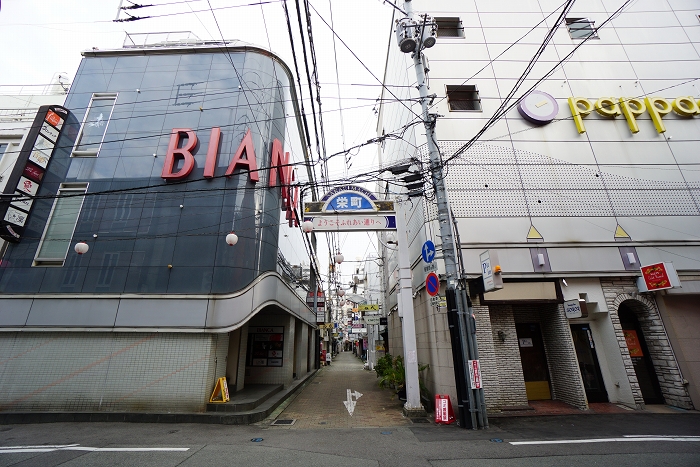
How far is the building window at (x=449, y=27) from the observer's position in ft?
46.1

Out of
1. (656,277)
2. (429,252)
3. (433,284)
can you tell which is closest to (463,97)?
(429,252)

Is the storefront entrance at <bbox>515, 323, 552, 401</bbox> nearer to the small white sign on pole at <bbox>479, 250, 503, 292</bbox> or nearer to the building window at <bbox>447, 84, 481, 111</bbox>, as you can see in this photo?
the small white sign on pole at <bbox>479, 250, 503, 292</bbox>

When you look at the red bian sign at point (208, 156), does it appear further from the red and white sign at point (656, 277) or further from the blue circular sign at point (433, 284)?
the red and white sign at point (656, 277)

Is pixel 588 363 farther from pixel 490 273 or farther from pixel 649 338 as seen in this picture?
pixel 490 273

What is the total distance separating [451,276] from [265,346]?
11.5 m

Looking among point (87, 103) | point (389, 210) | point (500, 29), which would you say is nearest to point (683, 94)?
point (500, 29)

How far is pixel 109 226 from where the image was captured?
10.9 m

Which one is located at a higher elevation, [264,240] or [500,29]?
[500,29]

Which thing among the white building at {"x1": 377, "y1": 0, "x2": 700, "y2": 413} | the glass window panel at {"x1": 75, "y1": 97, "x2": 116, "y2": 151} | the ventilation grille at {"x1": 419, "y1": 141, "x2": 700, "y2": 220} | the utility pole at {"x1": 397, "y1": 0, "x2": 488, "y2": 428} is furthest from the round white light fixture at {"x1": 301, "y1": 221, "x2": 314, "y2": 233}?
the glass window panel at {"x1": 75, "y1": 97, "x2": 116, "y2": 151}

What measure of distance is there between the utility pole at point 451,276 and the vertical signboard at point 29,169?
545 inches

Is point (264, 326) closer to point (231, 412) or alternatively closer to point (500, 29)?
point (231, 412)

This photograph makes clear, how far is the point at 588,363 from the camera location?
34.2ft

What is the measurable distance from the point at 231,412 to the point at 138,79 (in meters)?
14.7

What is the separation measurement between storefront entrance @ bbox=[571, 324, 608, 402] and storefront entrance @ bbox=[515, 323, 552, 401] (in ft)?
3.94
